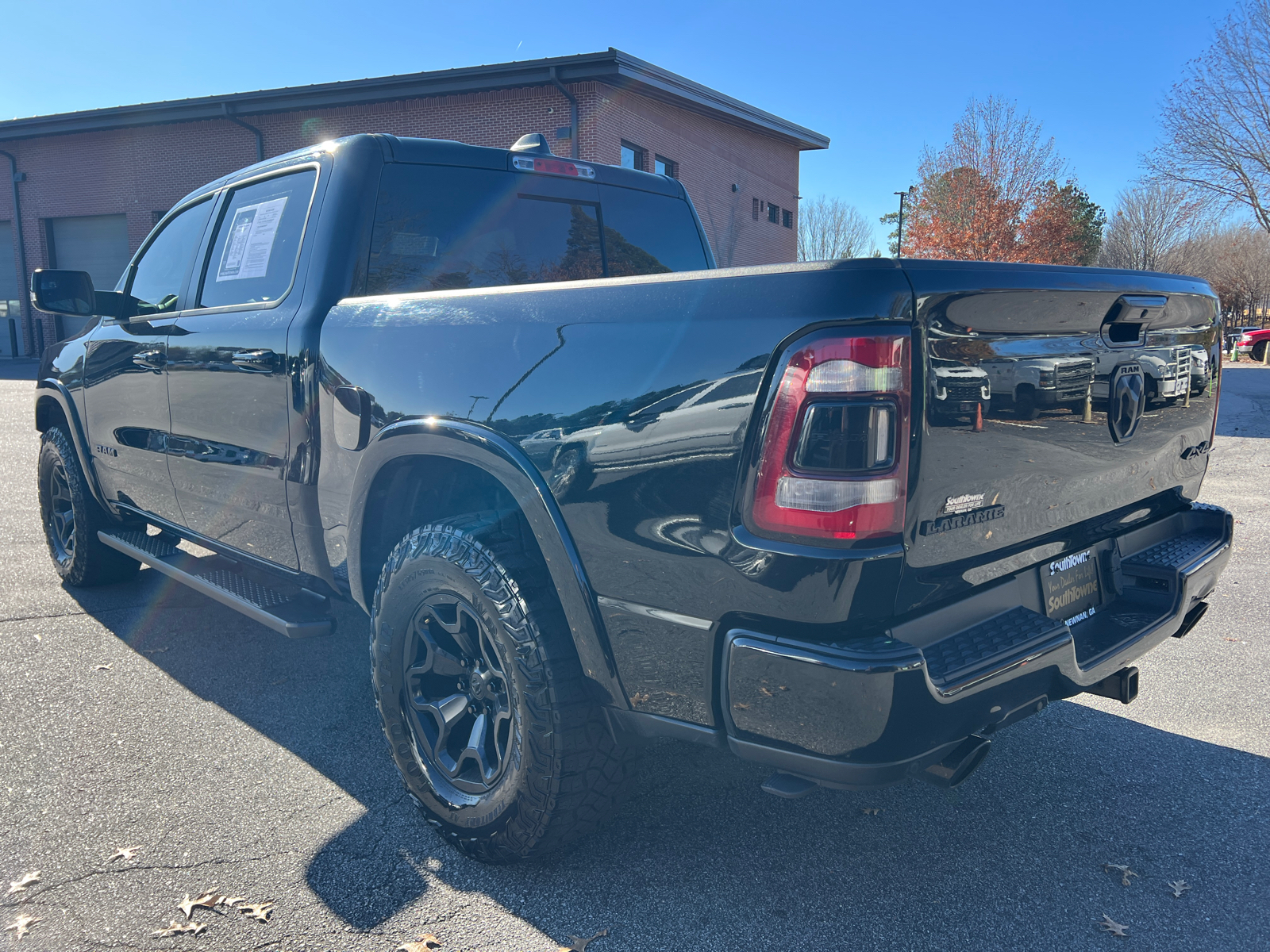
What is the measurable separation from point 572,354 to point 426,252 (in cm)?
131

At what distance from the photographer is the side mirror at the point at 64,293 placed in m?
3.97

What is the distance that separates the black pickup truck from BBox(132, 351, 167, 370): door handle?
150 mm

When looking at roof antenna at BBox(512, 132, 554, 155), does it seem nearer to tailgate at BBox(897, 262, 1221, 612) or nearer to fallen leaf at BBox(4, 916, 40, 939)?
tailgate at BBox(897, 262, 1221, 612)

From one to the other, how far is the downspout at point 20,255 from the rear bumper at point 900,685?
31.2m

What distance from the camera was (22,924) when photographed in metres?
2.29

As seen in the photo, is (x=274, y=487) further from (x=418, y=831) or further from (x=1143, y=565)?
(x=1143, y=565)

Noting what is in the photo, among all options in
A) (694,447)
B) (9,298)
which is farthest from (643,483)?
(9,298)

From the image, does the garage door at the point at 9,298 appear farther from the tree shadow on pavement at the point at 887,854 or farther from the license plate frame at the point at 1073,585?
the license plate frame at the point at 1073,585

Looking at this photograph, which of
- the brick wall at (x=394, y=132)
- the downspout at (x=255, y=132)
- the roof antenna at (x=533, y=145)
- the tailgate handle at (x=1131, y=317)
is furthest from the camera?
the downspout at (x=255, y=132)

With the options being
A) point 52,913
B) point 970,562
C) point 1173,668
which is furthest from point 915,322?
point 1173,668

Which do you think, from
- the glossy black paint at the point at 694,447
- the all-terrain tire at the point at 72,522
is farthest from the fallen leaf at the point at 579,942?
the all-terrain tire at the point at 72,522

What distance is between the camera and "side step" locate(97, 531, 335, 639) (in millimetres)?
3072

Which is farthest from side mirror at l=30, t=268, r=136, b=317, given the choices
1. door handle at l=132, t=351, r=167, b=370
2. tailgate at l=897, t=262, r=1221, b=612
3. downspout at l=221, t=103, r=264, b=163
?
downspout at l=221, t=103, r=264, b=163

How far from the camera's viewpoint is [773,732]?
1.85 meters
